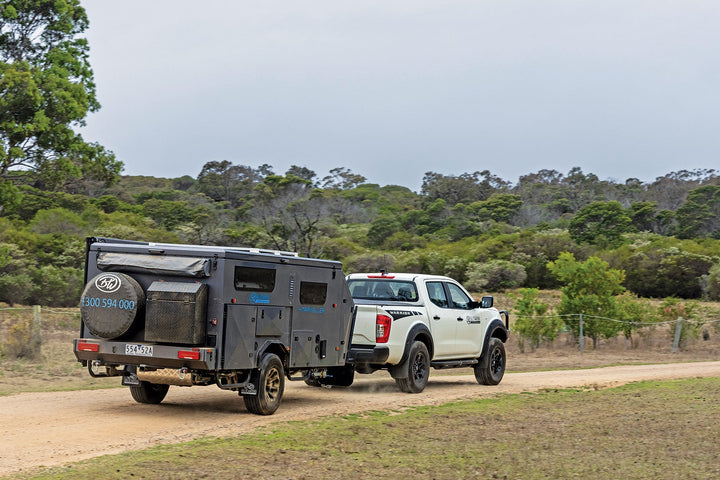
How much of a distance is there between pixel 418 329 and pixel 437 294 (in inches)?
46.4

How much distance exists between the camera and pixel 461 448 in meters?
10.1

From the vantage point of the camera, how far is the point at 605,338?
28859 mm

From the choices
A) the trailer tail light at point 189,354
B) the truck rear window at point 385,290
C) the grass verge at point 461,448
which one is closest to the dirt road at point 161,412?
the grass verge at point 461,448

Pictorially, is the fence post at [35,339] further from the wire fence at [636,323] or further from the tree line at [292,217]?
the wire fence at [636,323]

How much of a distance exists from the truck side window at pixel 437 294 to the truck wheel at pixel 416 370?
93cm

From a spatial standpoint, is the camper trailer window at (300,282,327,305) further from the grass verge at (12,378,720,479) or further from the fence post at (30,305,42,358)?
the fence post at (30,305,42,358)

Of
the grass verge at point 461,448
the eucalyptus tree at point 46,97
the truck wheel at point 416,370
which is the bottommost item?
the grass verge at point 461,448

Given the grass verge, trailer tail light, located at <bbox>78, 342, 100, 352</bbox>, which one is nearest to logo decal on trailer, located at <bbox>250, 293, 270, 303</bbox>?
the grass verge

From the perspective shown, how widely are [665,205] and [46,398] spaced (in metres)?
87.4

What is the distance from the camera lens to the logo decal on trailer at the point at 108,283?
37.7 feet

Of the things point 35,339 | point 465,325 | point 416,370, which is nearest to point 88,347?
point 416,370

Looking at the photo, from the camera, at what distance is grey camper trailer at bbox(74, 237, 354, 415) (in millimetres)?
11242

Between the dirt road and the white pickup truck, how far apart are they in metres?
0.47

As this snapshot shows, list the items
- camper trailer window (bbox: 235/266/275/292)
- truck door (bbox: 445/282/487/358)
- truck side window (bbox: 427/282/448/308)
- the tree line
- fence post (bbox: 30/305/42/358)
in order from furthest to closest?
1. the tree line
2. fence post (bbox: 30/305/42/358)
3. truck door (bbox: 445/282/487/358)
4. truck side window (bbox: 427/282/448/308)
5. camper trailer window (bbox: 235/266/275/292)
